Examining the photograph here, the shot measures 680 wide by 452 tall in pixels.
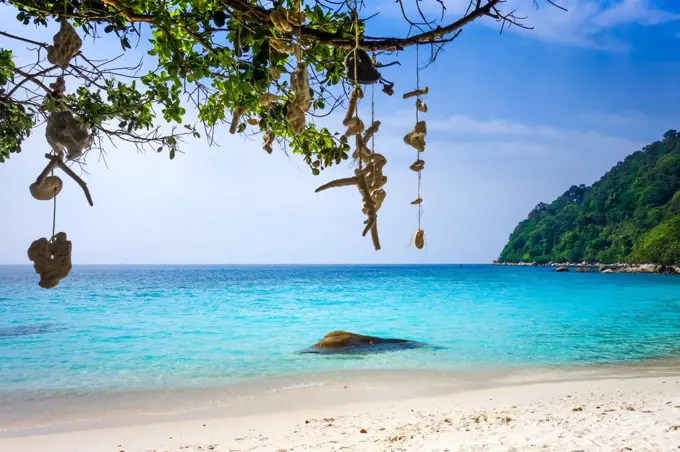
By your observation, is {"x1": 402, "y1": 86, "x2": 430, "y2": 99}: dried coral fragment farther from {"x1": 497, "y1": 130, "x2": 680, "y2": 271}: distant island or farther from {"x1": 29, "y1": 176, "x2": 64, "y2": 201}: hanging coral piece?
{"x1": 497, "y1": 130, "x2": 680, "y2": 271}: distant island

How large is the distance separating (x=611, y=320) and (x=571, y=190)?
8744 cm

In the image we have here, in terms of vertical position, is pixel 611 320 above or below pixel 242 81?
below

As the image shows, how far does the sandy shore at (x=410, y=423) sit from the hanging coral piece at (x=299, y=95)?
4196 mm

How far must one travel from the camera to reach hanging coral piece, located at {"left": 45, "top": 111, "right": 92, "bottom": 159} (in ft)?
2.86

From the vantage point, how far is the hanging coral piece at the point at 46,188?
91cm

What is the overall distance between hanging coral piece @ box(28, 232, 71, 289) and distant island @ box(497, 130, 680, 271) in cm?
6505

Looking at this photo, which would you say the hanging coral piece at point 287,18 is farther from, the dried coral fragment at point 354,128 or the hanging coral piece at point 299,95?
the dried coral fragment at point 354,128

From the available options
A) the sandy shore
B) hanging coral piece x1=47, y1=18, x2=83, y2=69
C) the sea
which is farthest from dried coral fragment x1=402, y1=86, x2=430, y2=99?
the sea

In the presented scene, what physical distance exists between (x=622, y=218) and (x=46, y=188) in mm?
84723

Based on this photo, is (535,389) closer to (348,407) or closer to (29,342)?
(348,407)

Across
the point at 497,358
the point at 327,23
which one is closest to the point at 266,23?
the point at 327,23

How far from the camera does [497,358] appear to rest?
1192 centimetres

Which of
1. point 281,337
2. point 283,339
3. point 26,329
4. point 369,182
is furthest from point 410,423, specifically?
point 26,329

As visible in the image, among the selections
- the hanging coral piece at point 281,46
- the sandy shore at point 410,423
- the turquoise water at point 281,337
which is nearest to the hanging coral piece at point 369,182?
the hanging coral piece at point 281,46
